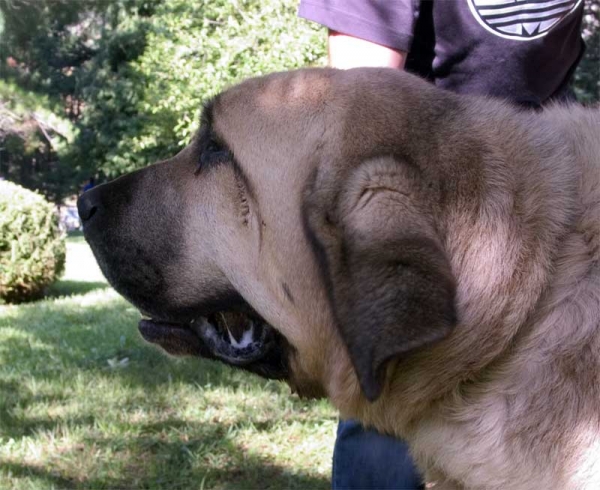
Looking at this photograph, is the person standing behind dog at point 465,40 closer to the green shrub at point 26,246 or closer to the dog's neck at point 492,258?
the dog's neck at point 492,258

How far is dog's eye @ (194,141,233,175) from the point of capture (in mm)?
2549

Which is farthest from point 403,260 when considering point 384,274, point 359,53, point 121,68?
point 121,68

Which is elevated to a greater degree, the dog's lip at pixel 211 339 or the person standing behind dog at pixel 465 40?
the person standing behind dog at pixel 465 40

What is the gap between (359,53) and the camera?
2955mm

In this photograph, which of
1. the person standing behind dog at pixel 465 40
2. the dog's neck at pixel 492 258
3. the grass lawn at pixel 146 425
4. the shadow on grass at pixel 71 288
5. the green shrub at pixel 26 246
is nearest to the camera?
the dog's neck at pixel 492 258

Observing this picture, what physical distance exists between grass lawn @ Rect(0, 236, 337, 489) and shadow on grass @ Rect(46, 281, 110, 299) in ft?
17.7

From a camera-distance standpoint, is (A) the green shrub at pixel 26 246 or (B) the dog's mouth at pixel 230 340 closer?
(B) the dog's mouth at pixel 230 340

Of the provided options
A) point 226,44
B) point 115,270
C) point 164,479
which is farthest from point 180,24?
point 115,270

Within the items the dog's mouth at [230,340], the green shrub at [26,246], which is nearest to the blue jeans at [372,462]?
the dog's mouth at [230,340]

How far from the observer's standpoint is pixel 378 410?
2.22 meters

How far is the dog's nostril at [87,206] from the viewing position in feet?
9.21

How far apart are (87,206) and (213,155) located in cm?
57

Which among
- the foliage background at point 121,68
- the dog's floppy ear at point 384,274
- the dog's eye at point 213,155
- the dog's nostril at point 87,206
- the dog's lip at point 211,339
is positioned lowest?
the foliage background at point 121,68

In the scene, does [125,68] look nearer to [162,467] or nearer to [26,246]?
[26,246]
